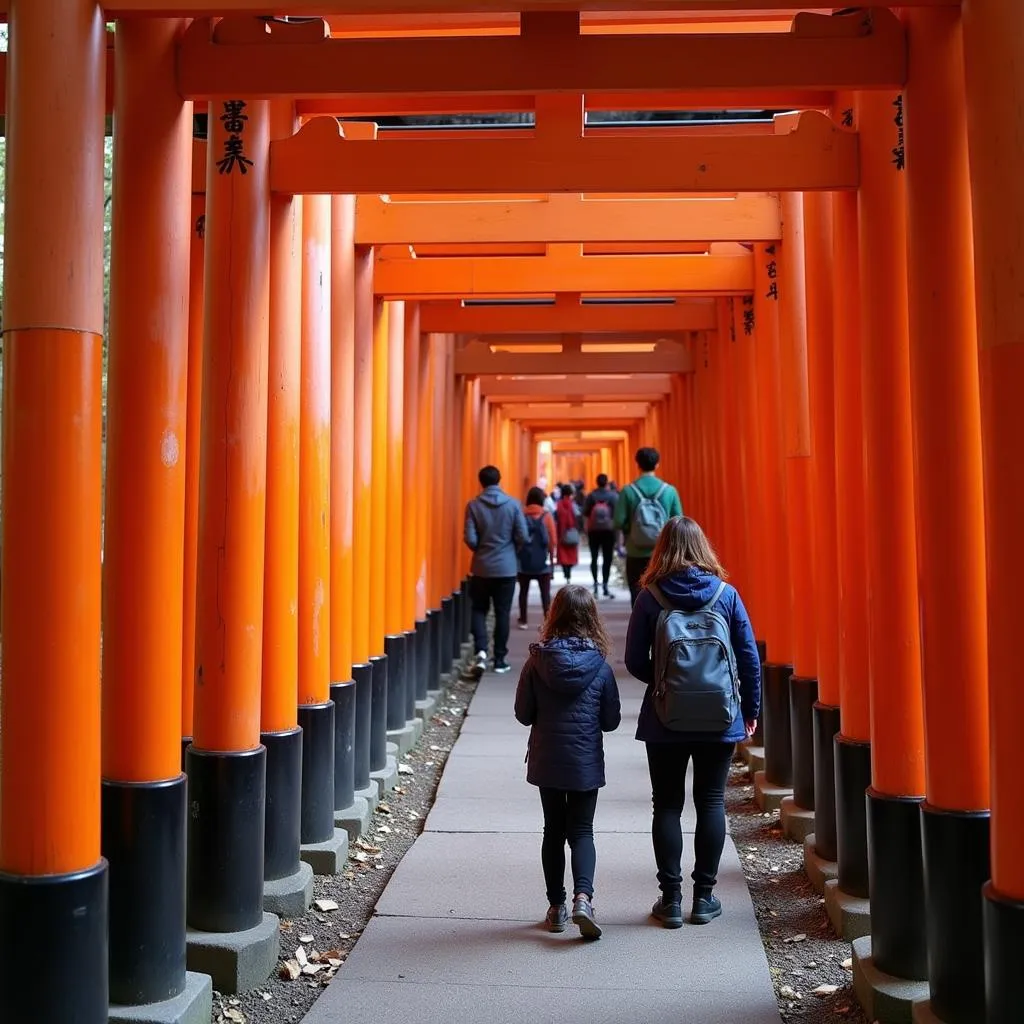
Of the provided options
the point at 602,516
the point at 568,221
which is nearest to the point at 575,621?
the point at 568,221

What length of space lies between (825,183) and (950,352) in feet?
3.97

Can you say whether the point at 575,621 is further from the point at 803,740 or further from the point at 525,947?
the point at 803,740

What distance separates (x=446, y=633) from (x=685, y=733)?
21.6 ft

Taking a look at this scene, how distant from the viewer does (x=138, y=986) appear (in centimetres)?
349

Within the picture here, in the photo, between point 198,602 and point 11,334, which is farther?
point 198,602

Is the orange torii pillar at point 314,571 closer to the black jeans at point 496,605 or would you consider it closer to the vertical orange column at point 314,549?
the vertical orange column at point 314,549

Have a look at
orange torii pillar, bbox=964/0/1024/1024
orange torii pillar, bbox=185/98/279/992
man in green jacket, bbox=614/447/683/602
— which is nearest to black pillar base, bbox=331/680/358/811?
orange torii pillar, bbox=185/98/279/992

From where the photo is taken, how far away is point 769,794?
6.24 meters

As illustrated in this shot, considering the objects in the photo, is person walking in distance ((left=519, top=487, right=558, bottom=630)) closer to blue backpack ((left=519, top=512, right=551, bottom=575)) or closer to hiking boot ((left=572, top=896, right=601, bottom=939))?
blue backpack ((left=519, top=512, right=551, bottom=575))

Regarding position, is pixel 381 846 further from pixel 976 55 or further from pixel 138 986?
pixel 976 55

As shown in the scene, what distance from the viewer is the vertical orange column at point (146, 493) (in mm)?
3580

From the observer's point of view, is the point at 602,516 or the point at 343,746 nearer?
the point at 343,746

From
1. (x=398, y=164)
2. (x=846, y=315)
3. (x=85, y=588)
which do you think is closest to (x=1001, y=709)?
(x=846, y=315)

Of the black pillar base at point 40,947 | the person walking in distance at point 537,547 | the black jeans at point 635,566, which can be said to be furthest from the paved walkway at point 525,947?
the person walking in distance at point 537,547
